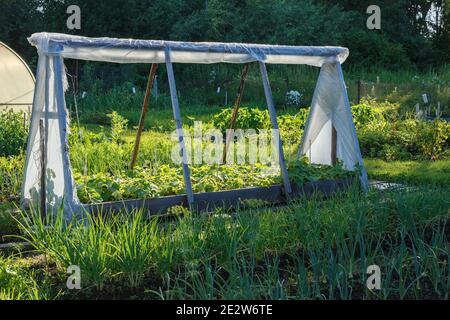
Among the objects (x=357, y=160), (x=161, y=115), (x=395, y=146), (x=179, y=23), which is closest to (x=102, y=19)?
(x=179, y=23)

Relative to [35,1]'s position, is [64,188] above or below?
below

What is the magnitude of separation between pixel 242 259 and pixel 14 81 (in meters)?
11.6

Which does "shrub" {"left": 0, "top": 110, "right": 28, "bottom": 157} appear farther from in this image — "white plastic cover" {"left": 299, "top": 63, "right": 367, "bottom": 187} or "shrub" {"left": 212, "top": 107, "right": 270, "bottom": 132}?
"white plastic cover" {"left": 299, "top": 63, "right": 367, "bottom": 187}

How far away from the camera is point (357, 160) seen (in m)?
8.42

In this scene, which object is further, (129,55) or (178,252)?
(129,55)

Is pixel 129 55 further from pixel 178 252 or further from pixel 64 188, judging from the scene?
pixel 178 252

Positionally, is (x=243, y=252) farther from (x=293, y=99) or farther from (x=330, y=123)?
(x=293, y=99)

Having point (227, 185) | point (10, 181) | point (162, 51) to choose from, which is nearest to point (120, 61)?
point (162, 51)

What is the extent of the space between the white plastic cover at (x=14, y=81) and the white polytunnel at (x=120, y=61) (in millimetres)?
7403

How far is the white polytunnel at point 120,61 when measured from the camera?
6418mm

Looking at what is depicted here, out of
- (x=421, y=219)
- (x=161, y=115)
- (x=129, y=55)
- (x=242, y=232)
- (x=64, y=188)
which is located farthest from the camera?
(x=161, y=115)

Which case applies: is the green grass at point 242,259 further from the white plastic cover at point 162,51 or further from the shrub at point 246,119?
the shrub at point 246,119

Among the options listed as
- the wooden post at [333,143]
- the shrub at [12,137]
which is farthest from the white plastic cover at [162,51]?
the shrub at [12,137]

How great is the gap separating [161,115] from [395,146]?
654 centimetres
